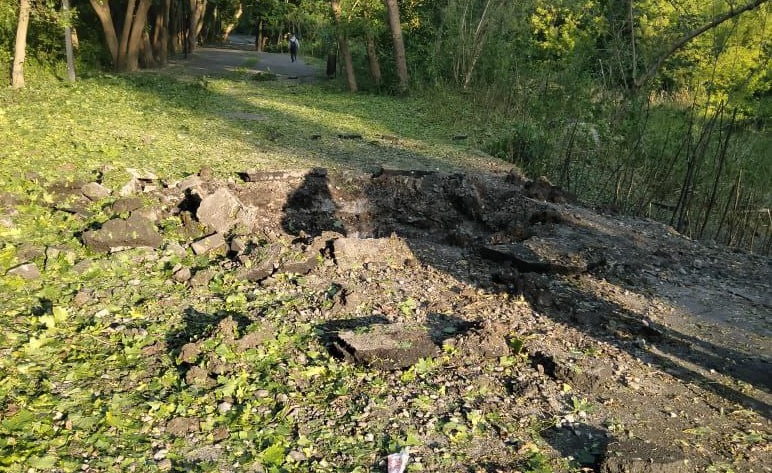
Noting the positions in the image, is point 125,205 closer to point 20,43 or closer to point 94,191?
point 94,191

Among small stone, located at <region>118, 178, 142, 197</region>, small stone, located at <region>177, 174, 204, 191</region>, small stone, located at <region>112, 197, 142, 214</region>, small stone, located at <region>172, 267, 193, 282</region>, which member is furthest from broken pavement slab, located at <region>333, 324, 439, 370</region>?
small stone, located at <region>118, 178, 142, 197</region>

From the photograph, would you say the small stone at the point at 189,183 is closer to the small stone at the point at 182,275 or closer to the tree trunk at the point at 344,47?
the small stone at the point at 182,275

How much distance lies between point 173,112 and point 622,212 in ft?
25.6

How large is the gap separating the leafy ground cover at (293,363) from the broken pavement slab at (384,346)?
Answer: 0.07 meters

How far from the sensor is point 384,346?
12.5 ft

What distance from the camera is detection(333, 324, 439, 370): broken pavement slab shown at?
12.3 ft

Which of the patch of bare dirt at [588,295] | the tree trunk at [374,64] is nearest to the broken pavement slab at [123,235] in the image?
the patch of bare dirt at [588,295]

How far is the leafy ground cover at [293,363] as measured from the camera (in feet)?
9.97

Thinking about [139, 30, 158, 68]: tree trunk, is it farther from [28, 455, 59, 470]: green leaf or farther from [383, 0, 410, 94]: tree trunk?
[28, 455, 59, 470]: green leaf

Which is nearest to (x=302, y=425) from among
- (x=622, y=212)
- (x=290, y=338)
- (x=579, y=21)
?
(x=290, y=338)

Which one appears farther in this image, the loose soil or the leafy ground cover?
the loose soil

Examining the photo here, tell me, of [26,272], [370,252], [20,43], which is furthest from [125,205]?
[20,43]

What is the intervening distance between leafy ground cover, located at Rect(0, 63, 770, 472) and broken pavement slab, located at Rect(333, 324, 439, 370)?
0.07m

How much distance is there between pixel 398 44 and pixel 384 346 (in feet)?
44.2
